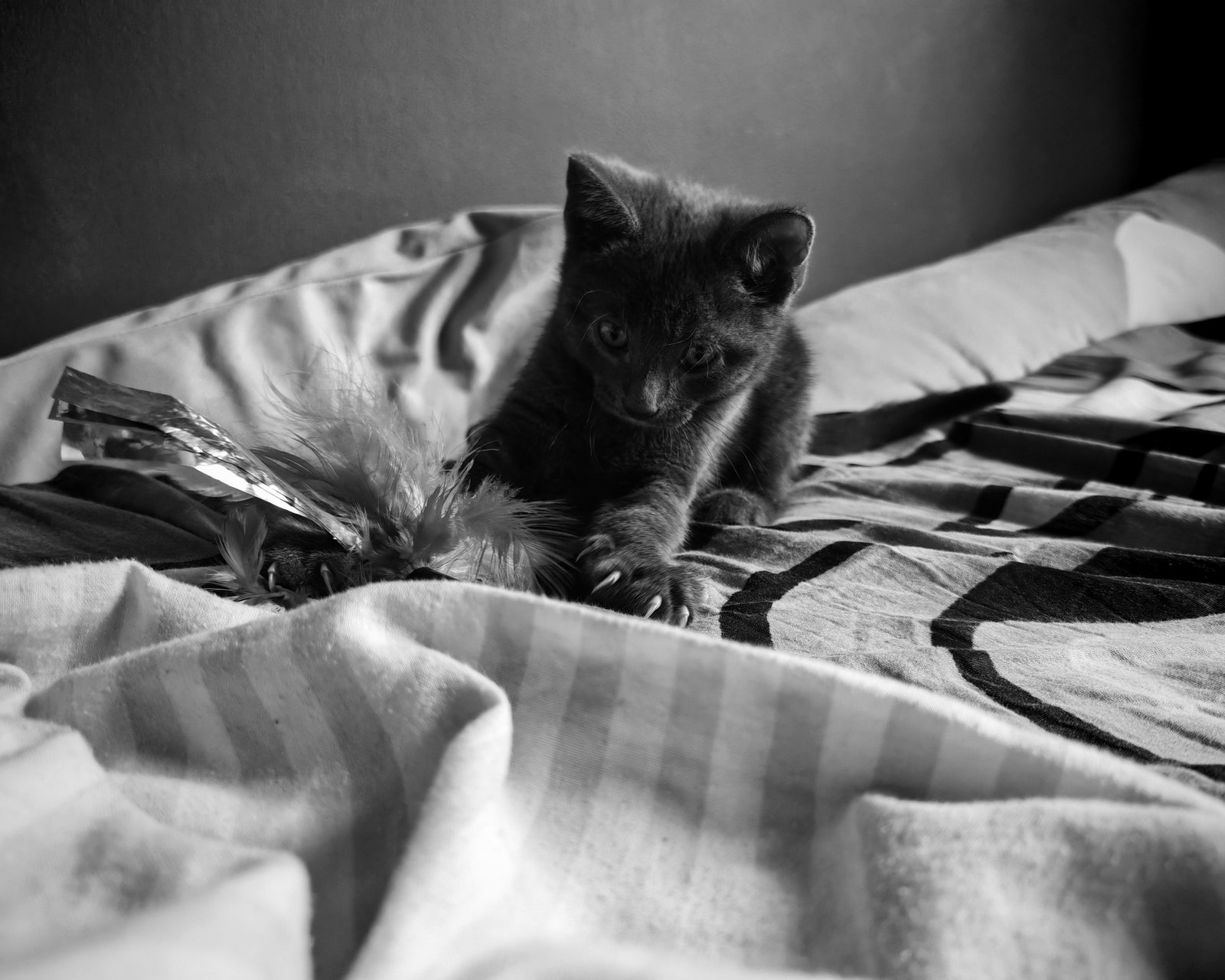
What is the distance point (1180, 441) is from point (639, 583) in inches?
35.5

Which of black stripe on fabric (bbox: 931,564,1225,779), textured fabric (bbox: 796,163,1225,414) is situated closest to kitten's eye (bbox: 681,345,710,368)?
black stripe on fabric (bbox: 931,564,1225,779)

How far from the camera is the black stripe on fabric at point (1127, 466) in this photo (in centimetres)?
118

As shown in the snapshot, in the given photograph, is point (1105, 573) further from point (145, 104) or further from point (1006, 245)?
point (145, 104)

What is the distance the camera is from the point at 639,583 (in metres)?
0.82

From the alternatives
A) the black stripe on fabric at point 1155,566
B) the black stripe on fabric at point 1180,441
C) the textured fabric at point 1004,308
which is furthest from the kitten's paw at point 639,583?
the black stripe on fabric at point 1180,441

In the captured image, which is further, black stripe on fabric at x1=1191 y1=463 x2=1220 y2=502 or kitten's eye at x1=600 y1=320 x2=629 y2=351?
black stripe on fabric at x1=1191 y1=463 x2=1220 y2=502

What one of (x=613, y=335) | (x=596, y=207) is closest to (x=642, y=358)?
(x=613, y=335)

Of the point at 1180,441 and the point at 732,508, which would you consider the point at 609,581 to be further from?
the point at 1180,441

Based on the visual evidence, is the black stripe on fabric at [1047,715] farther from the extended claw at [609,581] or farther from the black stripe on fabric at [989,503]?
the black stripe on fabric at [989,503]

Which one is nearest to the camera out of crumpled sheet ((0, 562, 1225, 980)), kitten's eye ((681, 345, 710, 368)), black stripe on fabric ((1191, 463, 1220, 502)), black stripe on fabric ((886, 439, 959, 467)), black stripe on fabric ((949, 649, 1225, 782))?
crumpled sheet ((0, 562, 1225, 980))

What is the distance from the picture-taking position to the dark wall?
115 cm

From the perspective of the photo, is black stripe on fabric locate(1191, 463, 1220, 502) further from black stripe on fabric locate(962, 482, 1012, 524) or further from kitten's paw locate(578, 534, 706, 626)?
kitten's paw locate(578, 534, 706, 626)

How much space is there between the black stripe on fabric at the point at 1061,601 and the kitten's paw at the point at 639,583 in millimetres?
222

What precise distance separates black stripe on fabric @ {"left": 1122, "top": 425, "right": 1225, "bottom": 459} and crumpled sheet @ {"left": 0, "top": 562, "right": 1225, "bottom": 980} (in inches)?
37.8
